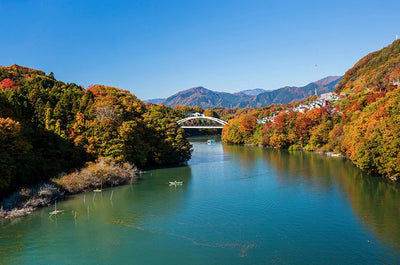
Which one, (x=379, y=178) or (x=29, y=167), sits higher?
(x=29, y=167)

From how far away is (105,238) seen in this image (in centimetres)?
1739

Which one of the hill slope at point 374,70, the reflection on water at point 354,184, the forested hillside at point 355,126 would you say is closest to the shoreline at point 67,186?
the reflection on water at point 354,184

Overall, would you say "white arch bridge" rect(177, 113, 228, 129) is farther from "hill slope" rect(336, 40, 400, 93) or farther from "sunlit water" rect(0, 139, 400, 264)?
"sunlit water" rect(0, 139, 400, 264)

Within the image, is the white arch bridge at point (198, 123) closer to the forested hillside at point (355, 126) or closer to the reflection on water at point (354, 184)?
the forested hillside at point (355, 126)

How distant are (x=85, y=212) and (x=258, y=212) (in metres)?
11.4

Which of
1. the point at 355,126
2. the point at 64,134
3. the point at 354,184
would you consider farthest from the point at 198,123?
the point at 354,184

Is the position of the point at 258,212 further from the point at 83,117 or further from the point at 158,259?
the point at 83,117

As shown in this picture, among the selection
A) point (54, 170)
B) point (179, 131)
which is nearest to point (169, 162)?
point (179, 131)

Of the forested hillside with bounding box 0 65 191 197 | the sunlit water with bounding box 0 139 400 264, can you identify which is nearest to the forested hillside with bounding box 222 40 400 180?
the sunlit water with bounding box 0 139 400 264

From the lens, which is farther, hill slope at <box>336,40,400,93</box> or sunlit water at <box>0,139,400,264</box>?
hill slope at <box>336,40,400,93</box>

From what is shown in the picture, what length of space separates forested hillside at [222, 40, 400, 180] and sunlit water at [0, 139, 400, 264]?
265 cm

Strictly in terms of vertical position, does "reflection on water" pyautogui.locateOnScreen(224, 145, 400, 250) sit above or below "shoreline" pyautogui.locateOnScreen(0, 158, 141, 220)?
below

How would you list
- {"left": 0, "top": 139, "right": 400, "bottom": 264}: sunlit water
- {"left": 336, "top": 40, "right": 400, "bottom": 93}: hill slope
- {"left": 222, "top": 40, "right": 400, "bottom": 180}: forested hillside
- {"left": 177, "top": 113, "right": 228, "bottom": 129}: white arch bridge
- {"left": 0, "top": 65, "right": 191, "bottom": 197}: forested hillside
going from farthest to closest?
{"left": 177, "top": 113, "right": 228, "bottom": 129}: white arch bridge
{"left": 336, "top": 40, "right": 400, "bottom": 93}: hill slope
{"left": 222, "top": 40, "right": 400, "bottom": 180}: forested hillside
{"left": 0, "top": 65, "right": 191, "bottom": 197}: forested hillside
{"left": 0, "top": 139, "right": 400, "bottom": 264}: sunlit water

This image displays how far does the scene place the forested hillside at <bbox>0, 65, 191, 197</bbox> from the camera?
23220 millimetres
